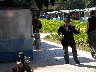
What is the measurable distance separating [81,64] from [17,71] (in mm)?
3798

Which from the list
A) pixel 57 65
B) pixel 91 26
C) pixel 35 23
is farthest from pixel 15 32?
pixel 35 23

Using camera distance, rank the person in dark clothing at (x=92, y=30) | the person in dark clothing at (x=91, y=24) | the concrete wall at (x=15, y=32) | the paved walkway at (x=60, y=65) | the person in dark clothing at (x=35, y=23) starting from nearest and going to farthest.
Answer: the paved walkway at (x=60, y=65) → the person in dark clothing at (x=92, y=30) → the person in dark clothing at (x=91, y=24) → the concrete wall at (x=15, y=32) → the person in dark clothing at (x=35, y=23)

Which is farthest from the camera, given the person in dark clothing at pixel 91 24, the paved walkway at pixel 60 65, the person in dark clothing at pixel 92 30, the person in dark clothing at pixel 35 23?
the person in dark clothing at pixel 35 23

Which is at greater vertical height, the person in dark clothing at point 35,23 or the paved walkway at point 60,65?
the person in dark clothing at point 35,23

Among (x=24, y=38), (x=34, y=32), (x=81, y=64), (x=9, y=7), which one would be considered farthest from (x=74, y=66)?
(x=34, y=32)

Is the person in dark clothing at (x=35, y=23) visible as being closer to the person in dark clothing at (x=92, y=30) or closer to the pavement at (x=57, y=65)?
the pavement at (x=57, y=65)

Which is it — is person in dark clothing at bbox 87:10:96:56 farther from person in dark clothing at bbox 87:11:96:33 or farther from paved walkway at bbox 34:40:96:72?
paved walkway at bbox 34:40:96:72

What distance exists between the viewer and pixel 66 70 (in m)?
11.2

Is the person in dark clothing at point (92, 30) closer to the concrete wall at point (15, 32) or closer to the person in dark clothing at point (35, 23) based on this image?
the concrete wall at point (15, 32)

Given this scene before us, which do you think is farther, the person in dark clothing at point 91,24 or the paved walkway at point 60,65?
the person in dark clothing at point 91,24

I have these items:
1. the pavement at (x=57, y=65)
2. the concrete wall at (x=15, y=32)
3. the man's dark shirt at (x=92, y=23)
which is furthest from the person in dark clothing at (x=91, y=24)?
the concrete wall at (x=15, y=32)

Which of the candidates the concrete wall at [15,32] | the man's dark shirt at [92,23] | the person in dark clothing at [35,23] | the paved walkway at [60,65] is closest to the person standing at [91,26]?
the man's dark shirt at [92,23]

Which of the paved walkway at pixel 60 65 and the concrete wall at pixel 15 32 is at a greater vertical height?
the concrete wall at pixel 15 32

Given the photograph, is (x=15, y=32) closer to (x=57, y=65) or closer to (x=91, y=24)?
(x=57, y=65)
